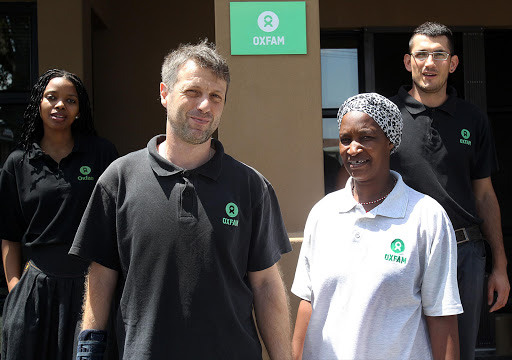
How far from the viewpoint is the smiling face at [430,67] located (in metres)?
3.24

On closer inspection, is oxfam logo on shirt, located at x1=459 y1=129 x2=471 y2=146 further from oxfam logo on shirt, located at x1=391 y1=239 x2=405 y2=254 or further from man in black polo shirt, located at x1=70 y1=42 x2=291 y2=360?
man in black polo shirt, located at x1=70 y1=42 x2=291 y2=360

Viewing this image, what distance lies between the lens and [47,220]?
326 centimetres

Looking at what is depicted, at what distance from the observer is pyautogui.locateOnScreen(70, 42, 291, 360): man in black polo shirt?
2.13 metres

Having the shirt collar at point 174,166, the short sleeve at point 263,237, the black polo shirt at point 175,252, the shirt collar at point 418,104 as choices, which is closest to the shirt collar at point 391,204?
the short sleeve at point 263,237

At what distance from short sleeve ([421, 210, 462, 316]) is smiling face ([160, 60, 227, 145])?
3.02ft

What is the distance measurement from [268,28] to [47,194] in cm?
152

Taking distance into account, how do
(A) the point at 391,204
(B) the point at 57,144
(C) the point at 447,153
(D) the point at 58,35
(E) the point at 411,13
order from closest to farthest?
1. (A) the point at 391,204
2. (C) the point at 447,153
3. (B) the point at 57,144
4. (D) the point at 58,35
5. (E) the point at 411,13

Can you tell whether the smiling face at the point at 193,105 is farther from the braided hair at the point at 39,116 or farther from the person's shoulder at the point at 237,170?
the braided hair at the point at 39,116

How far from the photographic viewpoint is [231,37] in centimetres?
350

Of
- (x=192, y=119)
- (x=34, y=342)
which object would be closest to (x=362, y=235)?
(x=192, y=119)

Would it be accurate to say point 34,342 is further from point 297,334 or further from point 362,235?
point 362,235

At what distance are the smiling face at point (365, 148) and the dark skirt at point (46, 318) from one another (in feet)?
5.39

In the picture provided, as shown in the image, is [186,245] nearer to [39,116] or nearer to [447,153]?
[447,153]

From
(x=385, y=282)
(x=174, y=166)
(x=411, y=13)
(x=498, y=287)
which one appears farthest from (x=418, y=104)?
(x=411, y=13)
